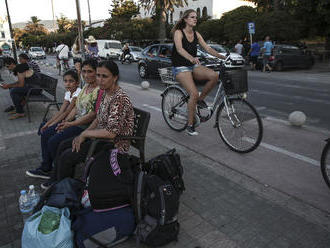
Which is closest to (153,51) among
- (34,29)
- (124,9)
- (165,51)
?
(165,51)

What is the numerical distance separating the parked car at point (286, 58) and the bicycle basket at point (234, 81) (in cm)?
1345

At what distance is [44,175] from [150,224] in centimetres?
189

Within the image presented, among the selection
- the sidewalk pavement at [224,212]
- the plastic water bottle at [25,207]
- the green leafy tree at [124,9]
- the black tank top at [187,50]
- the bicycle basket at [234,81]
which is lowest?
the sidewalk pavement at [224,212]

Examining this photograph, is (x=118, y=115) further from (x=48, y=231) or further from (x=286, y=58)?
(x=286, y=58)

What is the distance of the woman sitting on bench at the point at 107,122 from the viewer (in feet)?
9.15

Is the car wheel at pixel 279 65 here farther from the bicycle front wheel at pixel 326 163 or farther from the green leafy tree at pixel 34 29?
the green leafy tree at pixel 34 29

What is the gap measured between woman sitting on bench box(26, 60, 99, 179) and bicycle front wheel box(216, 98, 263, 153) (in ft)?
6.11

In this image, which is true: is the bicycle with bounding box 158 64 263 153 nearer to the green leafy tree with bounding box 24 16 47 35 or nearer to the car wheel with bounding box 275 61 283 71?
the car wheel with bounding box 275 61 283 71

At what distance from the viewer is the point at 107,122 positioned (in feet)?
9.53

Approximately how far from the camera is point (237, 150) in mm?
4223

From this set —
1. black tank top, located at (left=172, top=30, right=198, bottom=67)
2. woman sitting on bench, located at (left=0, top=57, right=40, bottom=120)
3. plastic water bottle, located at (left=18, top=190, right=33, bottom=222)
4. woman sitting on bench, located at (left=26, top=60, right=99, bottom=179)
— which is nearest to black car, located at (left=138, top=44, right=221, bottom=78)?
woman sitting on bench, located at (left=0, top=57, right=40, bottom=120)

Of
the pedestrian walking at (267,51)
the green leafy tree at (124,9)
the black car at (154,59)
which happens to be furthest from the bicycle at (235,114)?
the green leafy tree at (124,9)

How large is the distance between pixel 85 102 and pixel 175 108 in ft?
6.09

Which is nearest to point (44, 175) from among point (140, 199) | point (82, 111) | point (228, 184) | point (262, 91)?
point (82, 111)
